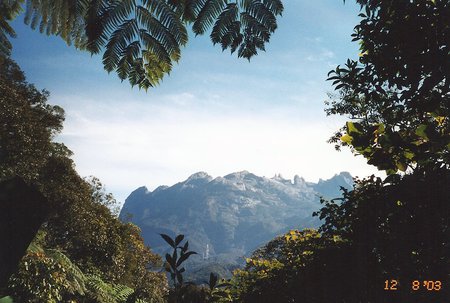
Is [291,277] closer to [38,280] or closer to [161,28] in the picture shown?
[161,28]

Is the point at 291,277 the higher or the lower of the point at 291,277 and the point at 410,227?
the lower

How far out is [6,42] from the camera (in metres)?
6.51

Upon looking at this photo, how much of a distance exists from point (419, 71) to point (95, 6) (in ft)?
10.4

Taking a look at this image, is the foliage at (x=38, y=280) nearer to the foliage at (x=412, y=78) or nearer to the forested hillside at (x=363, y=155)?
the forested hillside at (x=363, y=155)

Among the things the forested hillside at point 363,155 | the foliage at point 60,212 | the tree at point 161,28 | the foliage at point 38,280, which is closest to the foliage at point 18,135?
the foliage at point 60,212

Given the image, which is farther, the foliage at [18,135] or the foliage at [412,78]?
the foliage at [18,135]

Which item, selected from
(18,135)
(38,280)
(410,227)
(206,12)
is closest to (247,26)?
(206,12)

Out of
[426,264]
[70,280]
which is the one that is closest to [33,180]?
[70,280]

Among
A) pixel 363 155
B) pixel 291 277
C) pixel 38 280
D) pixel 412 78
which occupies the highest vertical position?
pixel 412 78

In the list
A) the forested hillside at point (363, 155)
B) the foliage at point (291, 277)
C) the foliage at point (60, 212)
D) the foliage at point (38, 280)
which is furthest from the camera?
the foliage at point (60, 212)

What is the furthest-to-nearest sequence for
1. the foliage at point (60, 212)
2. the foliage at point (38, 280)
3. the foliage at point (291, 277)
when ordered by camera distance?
the foliage at point (60, 212) → the foliage at point (38, 280) → the foliage at point (291, 277)

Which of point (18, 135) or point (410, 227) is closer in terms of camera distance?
point (410, 227)

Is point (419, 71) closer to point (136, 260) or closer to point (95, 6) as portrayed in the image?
point (95, 6)
